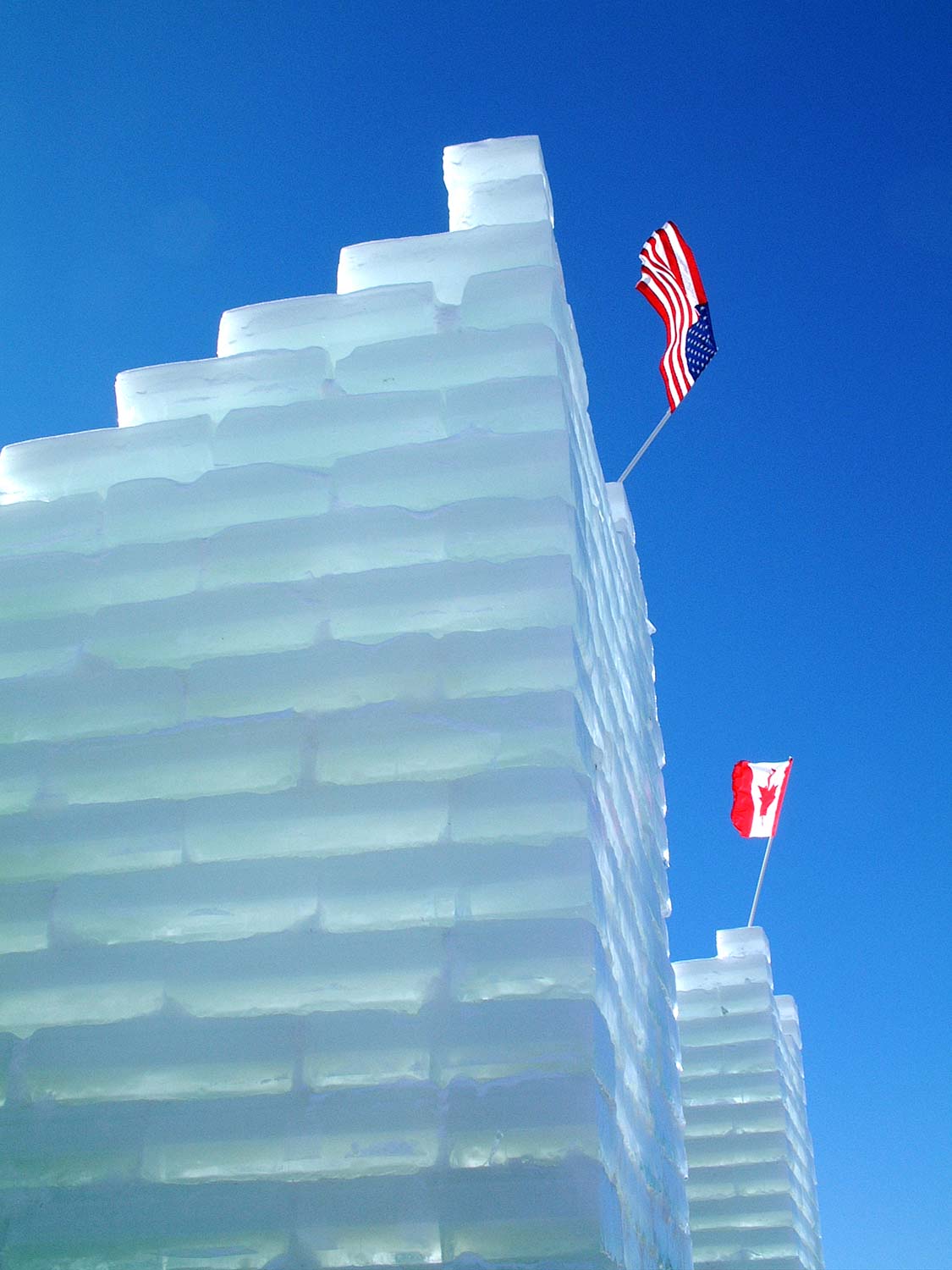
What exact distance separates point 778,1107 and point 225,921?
764 cm

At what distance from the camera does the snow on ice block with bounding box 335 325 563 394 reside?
3.89 m

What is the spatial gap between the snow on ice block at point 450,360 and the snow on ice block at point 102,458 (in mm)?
534

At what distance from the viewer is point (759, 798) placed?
1143 centimetres

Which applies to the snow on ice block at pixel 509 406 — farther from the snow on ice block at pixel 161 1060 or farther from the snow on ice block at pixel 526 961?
the snow on ice block at pixel 161 1060

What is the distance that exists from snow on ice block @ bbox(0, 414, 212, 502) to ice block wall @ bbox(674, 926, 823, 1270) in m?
7.45

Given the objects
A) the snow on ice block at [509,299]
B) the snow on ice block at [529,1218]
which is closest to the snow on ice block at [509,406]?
the snow on ice block at [509,299]

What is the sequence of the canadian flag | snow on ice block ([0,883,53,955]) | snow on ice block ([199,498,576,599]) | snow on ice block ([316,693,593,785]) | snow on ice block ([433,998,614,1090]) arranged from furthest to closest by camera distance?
the canadian flag
snow on ice block ([199,498,576,599])
snow on ice block ([0,883,53,955])
snow on ice block ([316,693,593,785])
snow on ice block ([433,998,614,1090])

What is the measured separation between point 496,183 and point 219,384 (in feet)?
4.03

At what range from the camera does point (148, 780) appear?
12.0 feet

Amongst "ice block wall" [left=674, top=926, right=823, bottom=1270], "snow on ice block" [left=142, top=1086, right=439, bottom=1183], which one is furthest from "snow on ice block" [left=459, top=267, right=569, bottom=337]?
"ice block wall" [left=674, top=926, right=823, bottom=1270]

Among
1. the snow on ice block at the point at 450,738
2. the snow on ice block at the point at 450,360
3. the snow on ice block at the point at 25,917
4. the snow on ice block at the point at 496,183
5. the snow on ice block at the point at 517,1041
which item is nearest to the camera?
the snow on ice block at the point at 517,1041

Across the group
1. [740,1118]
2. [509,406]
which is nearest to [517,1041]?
[509,406]

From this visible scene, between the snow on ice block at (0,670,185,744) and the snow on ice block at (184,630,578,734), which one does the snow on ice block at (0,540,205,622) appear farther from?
the snow on ice block at (184,630,578,734)

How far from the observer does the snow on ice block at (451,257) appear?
4.14m
